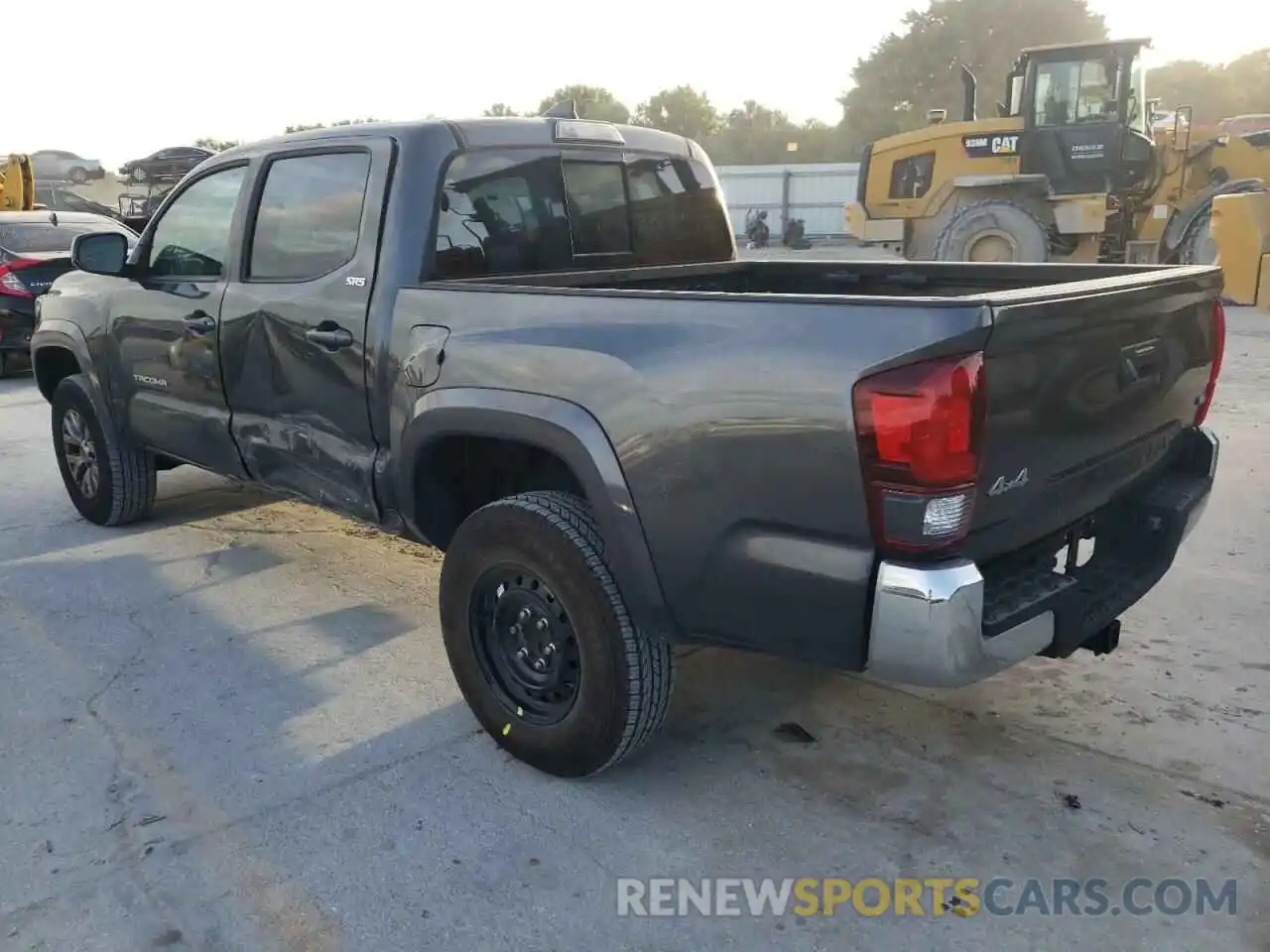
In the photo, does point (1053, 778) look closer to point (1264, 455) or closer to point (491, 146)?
point (491, 146)

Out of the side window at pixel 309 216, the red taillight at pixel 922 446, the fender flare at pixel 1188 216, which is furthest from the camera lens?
the fender flare at pixel 1188 216

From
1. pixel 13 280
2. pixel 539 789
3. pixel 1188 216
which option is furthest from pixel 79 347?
pixel 1188 216

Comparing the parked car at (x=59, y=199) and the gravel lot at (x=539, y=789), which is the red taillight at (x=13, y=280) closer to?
the gravel lot at (x=539, y=789)

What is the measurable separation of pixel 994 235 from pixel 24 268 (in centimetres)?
1144

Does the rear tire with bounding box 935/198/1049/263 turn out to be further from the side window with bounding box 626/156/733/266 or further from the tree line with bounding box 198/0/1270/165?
the tree line with bounding box 198/0/1270/165

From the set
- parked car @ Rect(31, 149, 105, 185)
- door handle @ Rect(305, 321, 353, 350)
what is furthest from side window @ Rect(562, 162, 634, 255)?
parked car @ Rect(31, 149, 105, 185)

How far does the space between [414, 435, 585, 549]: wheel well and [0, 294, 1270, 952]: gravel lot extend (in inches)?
26.4

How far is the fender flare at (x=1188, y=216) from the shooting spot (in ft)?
43.5

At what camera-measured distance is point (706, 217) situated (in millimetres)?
4707

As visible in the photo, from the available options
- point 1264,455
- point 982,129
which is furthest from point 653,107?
point 1264,455

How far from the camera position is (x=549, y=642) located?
126 inches

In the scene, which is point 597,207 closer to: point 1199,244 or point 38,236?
point 38,236

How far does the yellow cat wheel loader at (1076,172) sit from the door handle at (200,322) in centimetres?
1136

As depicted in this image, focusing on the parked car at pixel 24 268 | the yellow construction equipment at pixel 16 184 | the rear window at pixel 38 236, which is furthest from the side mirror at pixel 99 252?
the yellow construction equipment at pixel 16 184
